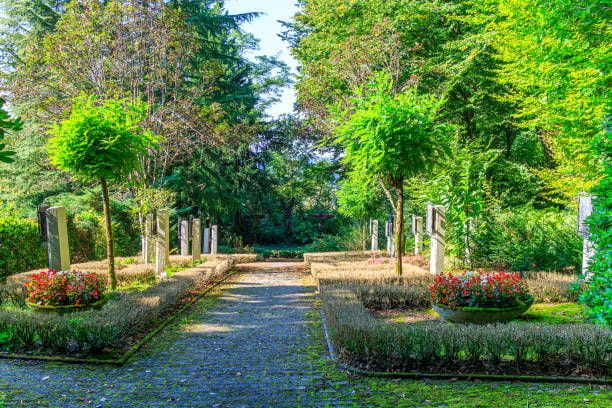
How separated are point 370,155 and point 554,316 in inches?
179

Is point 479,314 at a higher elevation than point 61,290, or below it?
below

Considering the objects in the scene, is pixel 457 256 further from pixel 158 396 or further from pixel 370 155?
pixel 158 396

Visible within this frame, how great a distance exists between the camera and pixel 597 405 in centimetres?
477

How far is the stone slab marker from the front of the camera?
915 cm

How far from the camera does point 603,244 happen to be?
5.38 metres

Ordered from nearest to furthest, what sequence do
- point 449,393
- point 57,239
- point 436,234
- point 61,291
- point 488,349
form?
point 449,393, point 488,349, point 61,291, point 57,239, point 436,234

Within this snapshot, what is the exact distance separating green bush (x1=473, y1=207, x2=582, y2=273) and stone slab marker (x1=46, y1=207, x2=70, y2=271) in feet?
36.7

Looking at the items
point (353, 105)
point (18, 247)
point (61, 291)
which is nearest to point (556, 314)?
point (61, 291)

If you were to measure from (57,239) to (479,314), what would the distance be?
740 centimetres

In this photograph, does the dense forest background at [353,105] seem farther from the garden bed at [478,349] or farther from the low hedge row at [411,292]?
the low hedge row at [411,292]

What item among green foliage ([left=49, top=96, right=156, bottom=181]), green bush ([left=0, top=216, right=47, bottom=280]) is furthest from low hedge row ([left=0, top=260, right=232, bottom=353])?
green bush ([left=0, top=216, right=47, bottom=280])

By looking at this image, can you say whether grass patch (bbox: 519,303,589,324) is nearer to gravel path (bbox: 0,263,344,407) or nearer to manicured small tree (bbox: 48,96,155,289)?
gravel path (bbox: 0,263,344,407)

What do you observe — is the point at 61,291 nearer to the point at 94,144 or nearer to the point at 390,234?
the point at 94,144

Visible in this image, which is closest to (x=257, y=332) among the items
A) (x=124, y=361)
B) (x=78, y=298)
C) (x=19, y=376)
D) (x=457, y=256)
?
(x=124, y=361)
